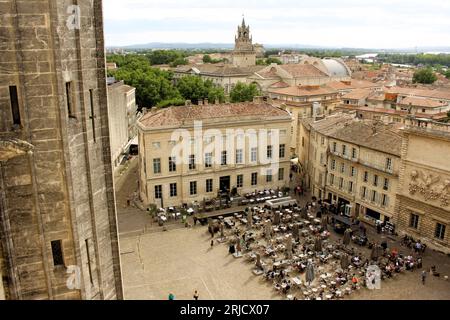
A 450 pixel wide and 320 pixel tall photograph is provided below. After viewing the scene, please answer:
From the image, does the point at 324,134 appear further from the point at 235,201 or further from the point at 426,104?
the point at 426,104

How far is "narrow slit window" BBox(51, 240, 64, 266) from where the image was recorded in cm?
1223

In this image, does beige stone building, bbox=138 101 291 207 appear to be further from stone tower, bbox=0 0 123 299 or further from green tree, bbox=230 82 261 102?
green tree, bbox=230 82 261 102

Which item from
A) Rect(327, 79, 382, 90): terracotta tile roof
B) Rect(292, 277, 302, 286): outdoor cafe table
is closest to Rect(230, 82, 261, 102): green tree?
Rect(327, 79, 382, 90): terracotta tile roof

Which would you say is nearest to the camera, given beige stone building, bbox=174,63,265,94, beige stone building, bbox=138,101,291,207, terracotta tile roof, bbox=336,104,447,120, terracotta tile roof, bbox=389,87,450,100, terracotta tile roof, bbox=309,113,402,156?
terracotta tile roof, bbox=309,113,402,156

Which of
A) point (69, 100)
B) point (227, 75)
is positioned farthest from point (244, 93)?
point (69, 100)

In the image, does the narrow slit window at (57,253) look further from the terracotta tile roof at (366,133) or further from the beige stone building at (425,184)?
the terracotta tile roof at (366,133)

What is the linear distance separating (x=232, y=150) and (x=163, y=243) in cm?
1464

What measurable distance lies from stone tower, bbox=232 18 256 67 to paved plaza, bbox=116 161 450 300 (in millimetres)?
131612

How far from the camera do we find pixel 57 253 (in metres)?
12.3

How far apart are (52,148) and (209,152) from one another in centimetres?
3491

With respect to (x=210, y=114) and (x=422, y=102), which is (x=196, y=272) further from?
(x=422, y=102)

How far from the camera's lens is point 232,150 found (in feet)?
156

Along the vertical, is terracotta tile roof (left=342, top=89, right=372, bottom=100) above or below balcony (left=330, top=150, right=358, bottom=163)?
above

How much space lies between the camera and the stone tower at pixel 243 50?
164m
